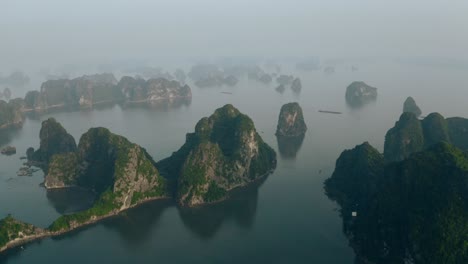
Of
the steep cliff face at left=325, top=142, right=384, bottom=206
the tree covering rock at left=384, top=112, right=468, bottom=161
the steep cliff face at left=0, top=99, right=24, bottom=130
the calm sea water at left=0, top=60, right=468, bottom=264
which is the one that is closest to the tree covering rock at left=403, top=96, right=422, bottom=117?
the calm sea water at left=0, top=60, right=468, bottom=264

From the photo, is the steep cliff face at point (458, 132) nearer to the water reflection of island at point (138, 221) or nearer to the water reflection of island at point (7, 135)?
the water reflection of island at point (138, 221)

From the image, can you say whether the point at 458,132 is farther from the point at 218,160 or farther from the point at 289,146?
the point at 218,160

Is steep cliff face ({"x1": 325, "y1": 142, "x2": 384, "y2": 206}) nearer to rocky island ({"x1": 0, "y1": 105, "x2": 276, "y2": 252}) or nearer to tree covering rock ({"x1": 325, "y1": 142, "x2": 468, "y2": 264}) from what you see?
tree covering rock ({"x1": 325, "y1": 142, "x2": 468, "y2": 264})

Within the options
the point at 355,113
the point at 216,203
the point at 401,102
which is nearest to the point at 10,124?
the point at 216,203

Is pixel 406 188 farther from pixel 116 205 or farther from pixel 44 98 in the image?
pixel 44 98

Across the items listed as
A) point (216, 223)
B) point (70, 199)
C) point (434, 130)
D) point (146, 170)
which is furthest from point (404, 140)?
point (70, 199)

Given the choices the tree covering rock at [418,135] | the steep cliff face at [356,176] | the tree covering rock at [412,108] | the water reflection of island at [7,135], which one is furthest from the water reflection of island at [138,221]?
the tree covering rock at [412,108]
